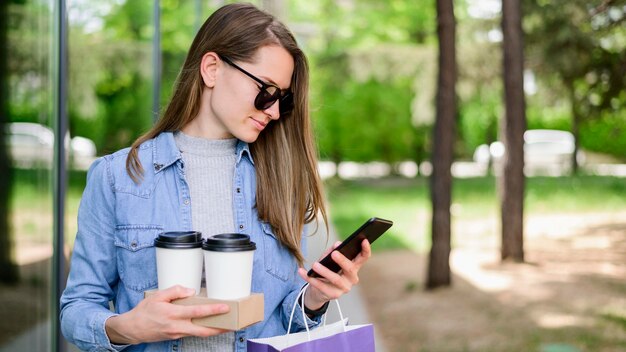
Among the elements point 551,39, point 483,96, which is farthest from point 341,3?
point 551,39

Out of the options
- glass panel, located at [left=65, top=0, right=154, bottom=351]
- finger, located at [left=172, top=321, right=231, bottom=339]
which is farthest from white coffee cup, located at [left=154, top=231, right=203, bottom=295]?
glass panel, located at [left=65, top=0, right=154, bottom=351]

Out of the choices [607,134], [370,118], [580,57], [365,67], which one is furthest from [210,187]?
[370,118]

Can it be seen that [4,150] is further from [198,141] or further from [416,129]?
[416,129]

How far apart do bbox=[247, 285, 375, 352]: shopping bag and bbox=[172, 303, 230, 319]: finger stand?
9.6 inches

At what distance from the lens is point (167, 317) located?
1.69m

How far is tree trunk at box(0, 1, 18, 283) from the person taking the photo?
12.3 feet

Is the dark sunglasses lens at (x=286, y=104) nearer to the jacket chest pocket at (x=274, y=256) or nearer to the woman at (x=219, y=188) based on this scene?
the woman at (x=219, y=188)

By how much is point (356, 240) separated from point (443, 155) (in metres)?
7.37

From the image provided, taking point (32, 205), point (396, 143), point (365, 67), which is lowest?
point (32, 205)

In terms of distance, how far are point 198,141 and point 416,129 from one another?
23167 mm

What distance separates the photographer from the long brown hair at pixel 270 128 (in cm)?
203

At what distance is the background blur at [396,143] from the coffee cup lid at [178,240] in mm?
745

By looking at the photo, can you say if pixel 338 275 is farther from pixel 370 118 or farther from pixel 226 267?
pixel 370 118

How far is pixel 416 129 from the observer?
24969mm
